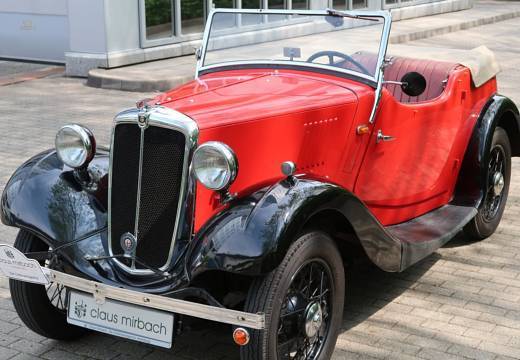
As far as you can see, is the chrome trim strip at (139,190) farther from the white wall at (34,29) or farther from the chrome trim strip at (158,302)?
the white wall at (34,29)

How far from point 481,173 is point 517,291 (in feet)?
3.16

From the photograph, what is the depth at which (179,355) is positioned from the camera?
421 centimetres

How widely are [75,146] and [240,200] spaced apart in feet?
3.25

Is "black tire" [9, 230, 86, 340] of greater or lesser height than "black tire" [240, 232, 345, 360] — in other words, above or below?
below

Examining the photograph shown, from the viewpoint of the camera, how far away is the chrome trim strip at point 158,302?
3.45 m

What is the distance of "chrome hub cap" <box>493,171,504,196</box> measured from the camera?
5930mm

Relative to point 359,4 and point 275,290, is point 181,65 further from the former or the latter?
point 275,290

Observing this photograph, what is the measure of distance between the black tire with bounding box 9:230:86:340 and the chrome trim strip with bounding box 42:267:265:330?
0.44 meters

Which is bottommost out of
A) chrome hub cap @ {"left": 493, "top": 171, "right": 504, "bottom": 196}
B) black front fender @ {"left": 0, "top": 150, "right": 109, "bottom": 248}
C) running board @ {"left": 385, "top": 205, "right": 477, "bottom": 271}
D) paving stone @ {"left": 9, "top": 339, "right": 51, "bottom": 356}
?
paving stone @ {"left": 9, "top": 339, "right": 51, "bottom": 356}

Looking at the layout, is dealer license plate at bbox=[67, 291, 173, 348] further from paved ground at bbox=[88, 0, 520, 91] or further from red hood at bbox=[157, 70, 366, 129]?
paved ground at bbox=[88, 0, 520, 91]

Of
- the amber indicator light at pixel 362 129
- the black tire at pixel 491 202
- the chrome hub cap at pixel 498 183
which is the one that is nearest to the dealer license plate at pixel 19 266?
the amber indicator light at pixel 362 129

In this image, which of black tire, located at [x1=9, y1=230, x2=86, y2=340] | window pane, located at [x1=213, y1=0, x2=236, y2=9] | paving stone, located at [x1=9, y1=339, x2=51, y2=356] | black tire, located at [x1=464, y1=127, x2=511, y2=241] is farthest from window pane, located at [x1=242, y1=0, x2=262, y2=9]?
paving stone, located at [x1=9, y1=339, x2=51, y2=356]

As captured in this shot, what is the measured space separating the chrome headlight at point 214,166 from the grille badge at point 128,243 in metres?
0.49

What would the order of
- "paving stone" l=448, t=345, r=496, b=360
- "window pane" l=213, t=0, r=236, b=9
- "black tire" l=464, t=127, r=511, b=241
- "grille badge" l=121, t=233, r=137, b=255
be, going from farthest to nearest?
"window pane" l=213, t=0, r=236, b=9 → "black tire" l=464, t=127, r=511, b=241 → "paving stone" l=448, t=345, r=496, b=360 → "grille badge" l=121, t=233, r=137, b=255
